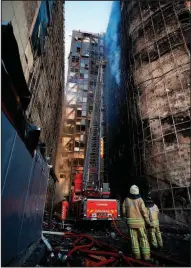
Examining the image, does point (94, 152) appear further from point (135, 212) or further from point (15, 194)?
point (15, 194)

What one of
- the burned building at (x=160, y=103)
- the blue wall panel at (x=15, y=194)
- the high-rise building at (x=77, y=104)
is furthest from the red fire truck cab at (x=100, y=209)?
the high-rise building at (x=77, y=104)

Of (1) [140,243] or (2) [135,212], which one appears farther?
(2) [135,212]

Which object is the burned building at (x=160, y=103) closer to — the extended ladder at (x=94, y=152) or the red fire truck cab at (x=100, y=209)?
the extended ladder at (x=94, y=152)

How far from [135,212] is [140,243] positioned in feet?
2.13

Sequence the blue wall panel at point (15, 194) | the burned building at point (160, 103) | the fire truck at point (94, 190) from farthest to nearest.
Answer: the burned building at point (160, 103) → the fire truck at point (94, 190) → the blue wall panel at point (15, 194)

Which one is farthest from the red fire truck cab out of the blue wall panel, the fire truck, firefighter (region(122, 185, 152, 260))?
the blue wall panel

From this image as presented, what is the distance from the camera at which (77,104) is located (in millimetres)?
26922

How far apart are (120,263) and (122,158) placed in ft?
45.7

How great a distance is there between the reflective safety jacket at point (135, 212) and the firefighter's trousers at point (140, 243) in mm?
134

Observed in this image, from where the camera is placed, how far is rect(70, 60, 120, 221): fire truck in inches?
315

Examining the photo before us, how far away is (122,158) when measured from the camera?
17.4 m

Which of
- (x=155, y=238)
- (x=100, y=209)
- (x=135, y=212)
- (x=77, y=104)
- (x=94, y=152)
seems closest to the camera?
(x=135, y=212)

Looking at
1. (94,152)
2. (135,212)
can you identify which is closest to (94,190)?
(94,152)

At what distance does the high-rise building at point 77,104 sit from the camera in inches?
880
